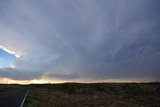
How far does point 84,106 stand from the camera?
26750mm

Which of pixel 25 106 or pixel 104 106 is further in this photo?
pixel 104 106

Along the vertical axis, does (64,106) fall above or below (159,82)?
below

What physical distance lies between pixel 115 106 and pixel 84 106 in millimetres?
3492

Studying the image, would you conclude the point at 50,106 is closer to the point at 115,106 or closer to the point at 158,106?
the point at 115,106

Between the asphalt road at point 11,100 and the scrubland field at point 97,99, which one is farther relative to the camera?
the scrubland field at point 97,99

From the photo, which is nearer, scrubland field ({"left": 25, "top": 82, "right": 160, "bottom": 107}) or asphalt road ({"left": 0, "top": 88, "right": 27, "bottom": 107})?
asphalt road ({"left": 0, "top": 88, "right": 27, "bottom": 107})

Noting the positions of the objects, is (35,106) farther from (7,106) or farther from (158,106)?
(158,106)

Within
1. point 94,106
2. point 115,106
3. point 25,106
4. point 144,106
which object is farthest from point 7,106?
point 144,106

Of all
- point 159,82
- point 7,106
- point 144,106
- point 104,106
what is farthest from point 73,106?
point 159,82

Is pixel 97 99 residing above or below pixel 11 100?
above

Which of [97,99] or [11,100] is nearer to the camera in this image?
[11,100]

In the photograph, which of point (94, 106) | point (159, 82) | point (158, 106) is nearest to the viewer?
point (94, 106)

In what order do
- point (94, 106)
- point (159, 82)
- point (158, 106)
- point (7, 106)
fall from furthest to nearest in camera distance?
1. point (159, 82)
2. point (158, 106)
3. point (94, 106)
4. point (7, 106)

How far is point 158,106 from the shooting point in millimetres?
29453
